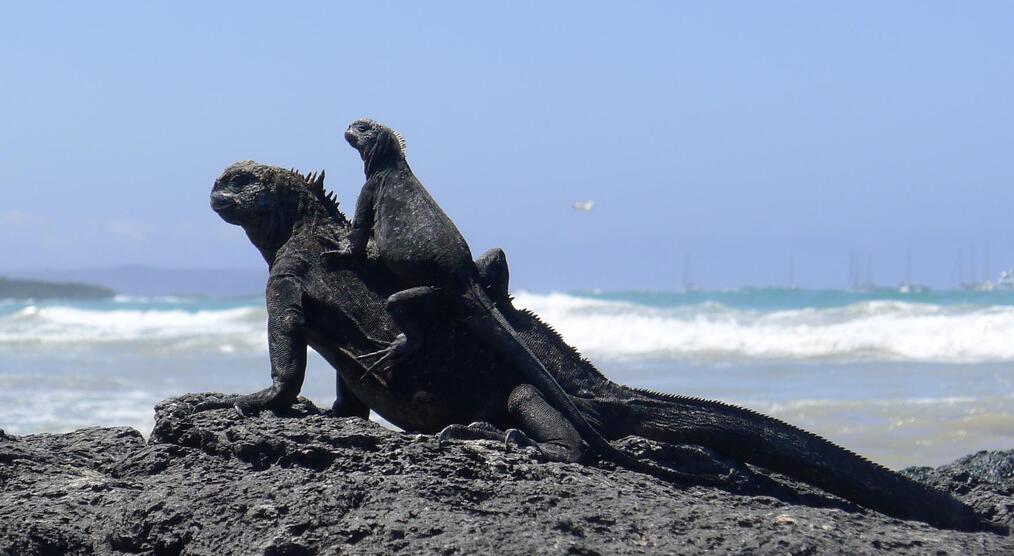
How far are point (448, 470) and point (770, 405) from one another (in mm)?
11886

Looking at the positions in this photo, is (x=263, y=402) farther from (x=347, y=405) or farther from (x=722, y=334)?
(x=722, y=334)

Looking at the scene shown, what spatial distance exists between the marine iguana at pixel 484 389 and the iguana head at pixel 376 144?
1.41ft

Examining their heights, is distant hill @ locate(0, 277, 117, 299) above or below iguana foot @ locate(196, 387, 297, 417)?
above

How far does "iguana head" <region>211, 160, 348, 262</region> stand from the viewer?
6012 mm

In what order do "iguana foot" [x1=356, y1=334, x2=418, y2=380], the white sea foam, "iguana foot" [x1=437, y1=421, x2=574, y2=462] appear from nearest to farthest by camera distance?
"iguana foot" [x1=437, y1=421, x2=574, y2=462]
"iguana foot" [x1=356, y1=334, x2=418, y2=380]
the white sea foam

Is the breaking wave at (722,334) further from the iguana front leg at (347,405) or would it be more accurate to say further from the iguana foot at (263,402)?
the iguana foot at (263,402)

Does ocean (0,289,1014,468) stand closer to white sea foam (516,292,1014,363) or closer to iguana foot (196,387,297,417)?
white sea foam (516,292,1014,363)

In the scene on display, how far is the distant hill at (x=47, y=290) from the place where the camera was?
97.1m

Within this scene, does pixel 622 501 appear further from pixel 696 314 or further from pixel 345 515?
pixel 696 314

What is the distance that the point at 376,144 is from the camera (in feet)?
19.2

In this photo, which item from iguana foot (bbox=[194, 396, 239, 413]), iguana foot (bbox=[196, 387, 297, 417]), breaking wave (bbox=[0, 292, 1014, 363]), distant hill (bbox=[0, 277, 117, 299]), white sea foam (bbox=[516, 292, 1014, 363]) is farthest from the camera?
distant hill (bbox=[0, 277, 117, 299])

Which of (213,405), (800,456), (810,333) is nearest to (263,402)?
(213,405)

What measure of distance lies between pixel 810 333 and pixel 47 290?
82.8 meters

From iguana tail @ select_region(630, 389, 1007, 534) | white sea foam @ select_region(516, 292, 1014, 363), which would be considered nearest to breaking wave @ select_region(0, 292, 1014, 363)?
white sea foam @ select_region(516, 292, 1014, 363)
